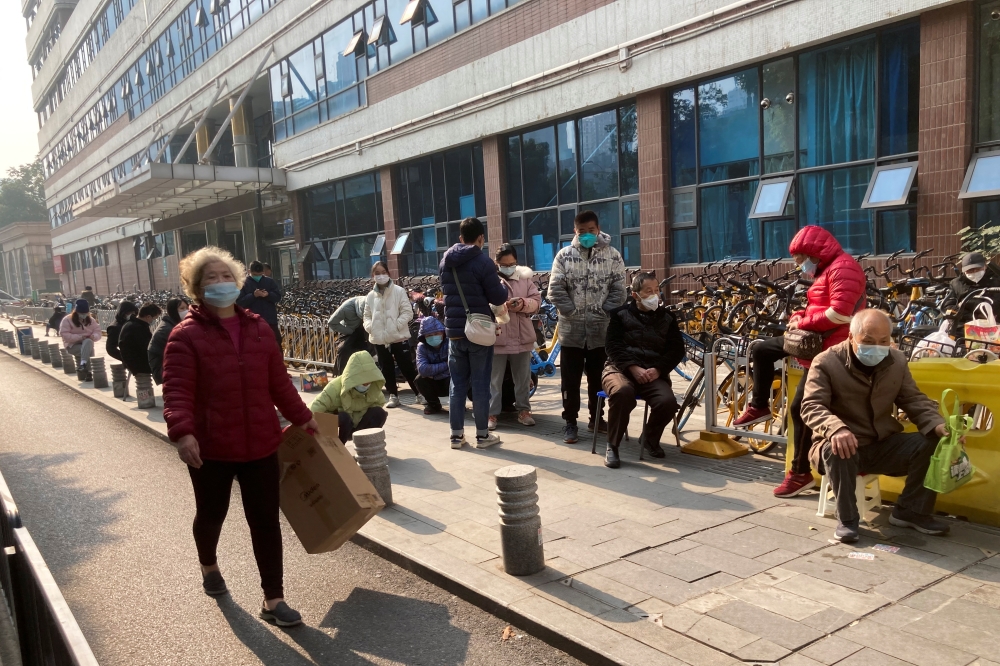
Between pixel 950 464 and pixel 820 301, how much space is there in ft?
4.73

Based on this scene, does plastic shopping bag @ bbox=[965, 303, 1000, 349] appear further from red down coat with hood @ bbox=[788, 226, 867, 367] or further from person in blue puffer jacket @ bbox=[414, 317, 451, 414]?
person in blue puffer jacket @ bbox=[414, 317, 451, 414]

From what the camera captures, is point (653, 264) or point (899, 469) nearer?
point (899, 469)

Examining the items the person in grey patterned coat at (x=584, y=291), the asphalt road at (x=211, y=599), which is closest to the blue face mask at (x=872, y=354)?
the asphalt road at (x=211, y=599)

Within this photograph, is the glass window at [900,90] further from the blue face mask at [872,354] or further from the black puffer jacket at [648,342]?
the blue face mask at [872,354]

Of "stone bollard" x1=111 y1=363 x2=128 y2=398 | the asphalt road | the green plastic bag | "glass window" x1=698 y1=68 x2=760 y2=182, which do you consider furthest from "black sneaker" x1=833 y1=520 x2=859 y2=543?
"stone bollard" x1=111 y1=363 x2=128 y2=398

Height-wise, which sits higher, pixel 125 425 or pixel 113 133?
pixel 113 133

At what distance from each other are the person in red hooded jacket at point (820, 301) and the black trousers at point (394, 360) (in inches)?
205

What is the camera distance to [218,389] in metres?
3.77

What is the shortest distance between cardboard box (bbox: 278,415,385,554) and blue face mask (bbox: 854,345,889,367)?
290 cm

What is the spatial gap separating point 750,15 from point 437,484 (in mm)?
9940

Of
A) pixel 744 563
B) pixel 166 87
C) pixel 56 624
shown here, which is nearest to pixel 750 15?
pixel 744 563

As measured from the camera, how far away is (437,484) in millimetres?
6043

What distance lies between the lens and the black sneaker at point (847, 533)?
4.27 metres

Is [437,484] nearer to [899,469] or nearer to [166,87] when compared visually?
[899,469]
